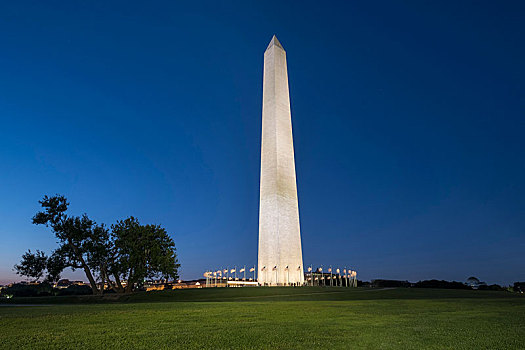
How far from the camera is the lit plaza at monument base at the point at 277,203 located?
37562 millimetres

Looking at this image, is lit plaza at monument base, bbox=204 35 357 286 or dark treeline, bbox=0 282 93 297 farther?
lit plaza at monument base, bbox=204 35 357 286

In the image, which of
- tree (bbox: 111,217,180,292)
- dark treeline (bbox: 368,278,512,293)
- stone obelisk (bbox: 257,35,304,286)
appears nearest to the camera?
tree (bbox: 111,217,180,292)

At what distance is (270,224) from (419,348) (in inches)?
1284

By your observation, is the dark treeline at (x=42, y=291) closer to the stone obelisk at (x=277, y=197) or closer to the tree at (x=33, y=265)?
the tree at (x=33, y=265)

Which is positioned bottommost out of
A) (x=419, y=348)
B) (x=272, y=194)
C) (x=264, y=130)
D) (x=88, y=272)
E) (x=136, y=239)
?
(x=419, y=348)

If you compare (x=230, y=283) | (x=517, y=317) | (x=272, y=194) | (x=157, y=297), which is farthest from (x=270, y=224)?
(x=517, y=317)

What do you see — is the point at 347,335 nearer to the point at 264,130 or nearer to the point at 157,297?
the point at 157,297

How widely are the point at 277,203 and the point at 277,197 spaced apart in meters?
0.62

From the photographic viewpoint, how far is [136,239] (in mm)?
29875

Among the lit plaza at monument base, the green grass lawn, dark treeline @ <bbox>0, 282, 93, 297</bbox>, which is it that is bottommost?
the green grass lawn

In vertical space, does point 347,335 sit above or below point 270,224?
below

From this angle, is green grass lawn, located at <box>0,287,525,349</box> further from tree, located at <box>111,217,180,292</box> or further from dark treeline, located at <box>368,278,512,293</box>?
dark treeline, located at <box>368,278,512,293</box>

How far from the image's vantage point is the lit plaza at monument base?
123 ft

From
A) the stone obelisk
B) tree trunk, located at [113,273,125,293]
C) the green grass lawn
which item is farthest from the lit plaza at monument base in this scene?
the green grass lawn
